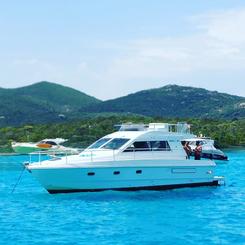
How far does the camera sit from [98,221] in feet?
73.8

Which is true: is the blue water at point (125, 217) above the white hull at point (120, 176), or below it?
below

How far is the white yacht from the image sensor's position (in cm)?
2828

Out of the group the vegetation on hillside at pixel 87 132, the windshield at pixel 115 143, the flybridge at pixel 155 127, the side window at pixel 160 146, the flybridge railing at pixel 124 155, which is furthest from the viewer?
the vegetation on hillside at pixel 87 132

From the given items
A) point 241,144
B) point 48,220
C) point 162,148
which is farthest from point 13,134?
point 48,220

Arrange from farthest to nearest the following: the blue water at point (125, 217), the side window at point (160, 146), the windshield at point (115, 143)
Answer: the side window at point (160, 146), the windshield at point (115, 143), the blue water at point (125, 217)

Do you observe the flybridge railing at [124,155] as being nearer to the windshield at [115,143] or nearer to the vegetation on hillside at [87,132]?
the windshield at [115,143]

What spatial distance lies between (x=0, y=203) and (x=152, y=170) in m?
7.28

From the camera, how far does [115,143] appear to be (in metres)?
30.1

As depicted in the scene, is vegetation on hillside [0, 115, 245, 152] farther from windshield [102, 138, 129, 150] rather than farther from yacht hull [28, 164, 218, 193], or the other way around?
yacht hull [28, 164, 218, 193]

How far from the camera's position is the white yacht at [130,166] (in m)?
28.3

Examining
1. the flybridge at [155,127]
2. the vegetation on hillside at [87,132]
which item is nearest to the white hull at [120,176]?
the flybridge at [155,127]

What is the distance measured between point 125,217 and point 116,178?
5825 millimetres

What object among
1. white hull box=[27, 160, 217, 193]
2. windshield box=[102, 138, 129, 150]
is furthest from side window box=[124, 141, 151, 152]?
white hull box=[27, 160, 217, 193]

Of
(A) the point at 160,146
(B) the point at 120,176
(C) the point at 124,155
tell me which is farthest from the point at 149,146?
(B) the point at 120,176
